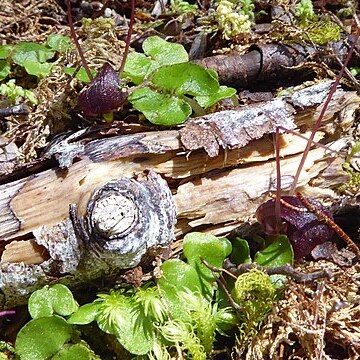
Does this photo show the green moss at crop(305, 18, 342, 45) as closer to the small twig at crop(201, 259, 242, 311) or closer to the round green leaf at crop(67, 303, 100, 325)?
the small twig at crop(201, 259, 242, 311)

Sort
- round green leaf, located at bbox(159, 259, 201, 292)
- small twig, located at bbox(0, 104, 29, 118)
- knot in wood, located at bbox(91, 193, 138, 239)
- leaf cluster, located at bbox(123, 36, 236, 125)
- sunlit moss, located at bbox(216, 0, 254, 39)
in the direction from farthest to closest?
sunlit moss, located at bbox(216, 0, 254, 39)
small twig, located at bbox(0, 104, 29, 118)
leaf cluster, located at bbox(123, 36, 236, 125)
round green leaf, located at bbox(159, 259, 201, 292)
knot in wood, located at bbox(91, 193, 138, 239)

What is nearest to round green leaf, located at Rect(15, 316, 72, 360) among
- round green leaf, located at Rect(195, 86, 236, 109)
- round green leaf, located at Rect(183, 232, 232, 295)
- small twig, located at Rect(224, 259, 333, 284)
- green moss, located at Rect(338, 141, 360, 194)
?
round green leaf, located at Rect(183, 232, 232, 295)

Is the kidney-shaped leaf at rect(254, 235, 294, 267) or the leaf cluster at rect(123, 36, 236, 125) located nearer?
the kidney-shaped leaf at rect(254, 235, 294, 267)

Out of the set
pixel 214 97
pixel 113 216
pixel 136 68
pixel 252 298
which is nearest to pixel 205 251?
pixel 252 298

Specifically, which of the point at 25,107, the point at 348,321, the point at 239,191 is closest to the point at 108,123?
the point at 25,107

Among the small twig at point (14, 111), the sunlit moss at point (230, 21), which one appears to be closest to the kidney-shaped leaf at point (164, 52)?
the sunlit moss at point (230, 21)

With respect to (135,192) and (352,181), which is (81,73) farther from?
(352,181)

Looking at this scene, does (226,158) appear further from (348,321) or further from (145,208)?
(348,321)
